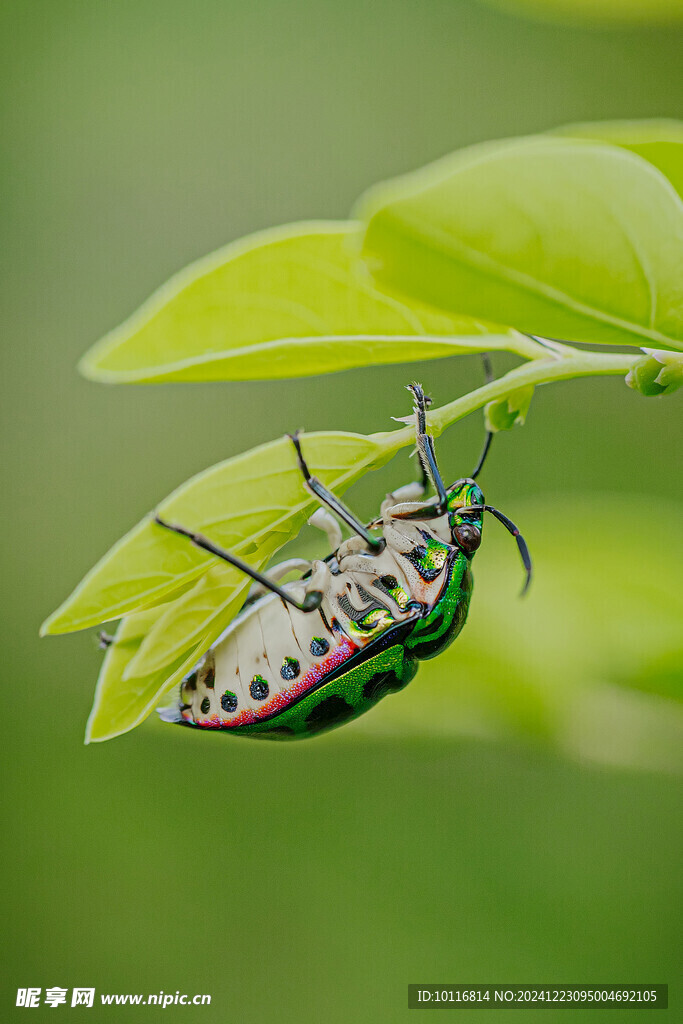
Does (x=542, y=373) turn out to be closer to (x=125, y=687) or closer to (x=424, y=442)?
(x=424, y=442)

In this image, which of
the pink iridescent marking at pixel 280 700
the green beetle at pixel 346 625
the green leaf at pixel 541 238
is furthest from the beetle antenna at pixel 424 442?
the pink iridescent marking at pixel 280 700

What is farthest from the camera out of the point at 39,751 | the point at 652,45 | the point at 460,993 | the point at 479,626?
the point at 39,751

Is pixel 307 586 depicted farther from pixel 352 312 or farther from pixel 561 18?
pixel 561 18

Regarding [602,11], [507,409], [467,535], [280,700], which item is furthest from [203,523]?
[602,11]

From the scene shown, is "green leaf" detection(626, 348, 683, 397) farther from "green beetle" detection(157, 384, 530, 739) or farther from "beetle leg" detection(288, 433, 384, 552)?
"green beetle" detection(157, 384, 530, 739)

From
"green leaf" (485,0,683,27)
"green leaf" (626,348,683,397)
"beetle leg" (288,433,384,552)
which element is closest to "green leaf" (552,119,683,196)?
"green leaf" (626,348,683,397)

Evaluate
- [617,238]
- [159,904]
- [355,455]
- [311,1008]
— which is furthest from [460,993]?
[617,238]

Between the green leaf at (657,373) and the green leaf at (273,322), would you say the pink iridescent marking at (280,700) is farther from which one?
the green leaf at (657,373)
